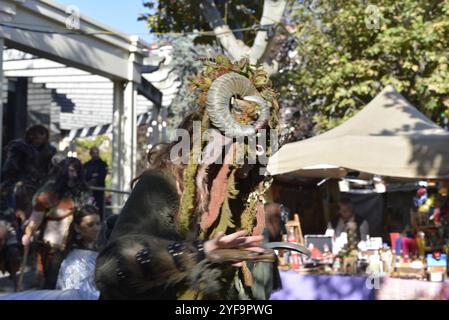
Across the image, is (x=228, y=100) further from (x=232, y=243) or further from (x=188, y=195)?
(x=232, y=243)

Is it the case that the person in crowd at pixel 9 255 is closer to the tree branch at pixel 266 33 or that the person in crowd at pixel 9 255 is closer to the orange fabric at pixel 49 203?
the orange fabric at pixel 49 203

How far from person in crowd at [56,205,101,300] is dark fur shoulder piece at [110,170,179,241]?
1125 mm

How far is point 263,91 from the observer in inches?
101

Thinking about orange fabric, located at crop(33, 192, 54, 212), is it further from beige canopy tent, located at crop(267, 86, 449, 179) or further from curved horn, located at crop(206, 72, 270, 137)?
curved horn, located at crop(206, 72, 270, 137)

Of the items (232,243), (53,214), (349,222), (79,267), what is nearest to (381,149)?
(349,222)

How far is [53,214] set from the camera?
798 cm

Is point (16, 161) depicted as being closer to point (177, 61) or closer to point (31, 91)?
point (31, 91)

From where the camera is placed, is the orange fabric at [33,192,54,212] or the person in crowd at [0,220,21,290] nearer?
the orange fabric at [33,192,54,212]

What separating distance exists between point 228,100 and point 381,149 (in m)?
7.36

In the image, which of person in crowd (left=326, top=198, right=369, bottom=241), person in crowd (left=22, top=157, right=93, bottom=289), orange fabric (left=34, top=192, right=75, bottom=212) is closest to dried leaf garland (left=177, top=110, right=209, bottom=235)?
person in crowd (left=22, top=157, right=93, bottom=289)

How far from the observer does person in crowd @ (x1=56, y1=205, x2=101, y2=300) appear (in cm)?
414

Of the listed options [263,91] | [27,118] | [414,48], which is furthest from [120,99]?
[263,91]

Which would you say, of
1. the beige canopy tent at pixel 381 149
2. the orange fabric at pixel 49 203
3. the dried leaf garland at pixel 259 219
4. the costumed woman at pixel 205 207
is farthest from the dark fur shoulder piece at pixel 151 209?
the beige canopy tent at pixel 381 149
